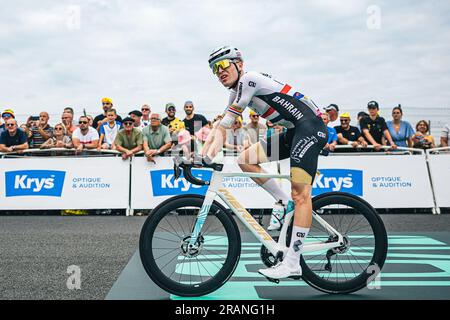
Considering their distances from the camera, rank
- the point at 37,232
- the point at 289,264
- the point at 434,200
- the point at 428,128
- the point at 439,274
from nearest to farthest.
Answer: the point at 289,264, the point at 439,274, the point at 37,232, the point at 434,200, the point at 428,128

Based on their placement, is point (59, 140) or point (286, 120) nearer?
point (286, 120)

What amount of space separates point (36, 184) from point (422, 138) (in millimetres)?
8957

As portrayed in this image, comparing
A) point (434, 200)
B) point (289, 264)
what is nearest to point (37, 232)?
point (289, 264)

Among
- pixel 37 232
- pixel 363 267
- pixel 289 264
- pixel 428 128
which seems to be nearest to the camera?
pixel 289 264

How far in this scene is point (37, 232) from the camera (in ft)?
26.2

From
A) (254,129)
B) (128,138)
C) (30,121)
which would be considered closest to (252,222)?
(254,129)

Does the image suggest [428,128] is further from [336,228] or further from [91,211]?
[336,228]

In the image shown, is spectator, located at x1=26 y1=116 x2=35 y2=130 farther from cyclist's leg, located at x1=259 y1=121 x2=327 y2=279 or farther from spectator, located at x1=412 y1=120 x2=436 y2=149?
cyclist's leg, located at x1=259 y1=121 x2=327 y2=279

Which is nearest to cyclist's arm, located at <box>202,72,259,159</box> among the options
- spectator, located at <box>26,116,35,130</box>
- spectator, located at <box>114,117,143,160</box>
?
spectator, located at <box>114,117,143,160</box>

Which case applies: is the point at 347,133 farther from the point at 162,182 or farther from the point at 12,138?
the point at 12,138

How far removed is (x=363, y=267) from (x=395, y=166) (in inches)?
265

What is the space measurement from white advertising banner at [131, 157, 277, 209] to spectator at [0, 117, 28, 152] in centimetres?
262

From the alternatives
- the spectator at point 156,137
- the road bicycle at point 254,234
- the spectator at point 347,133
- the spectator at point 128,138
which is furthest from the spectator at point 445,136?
the road bicycle at point 254,234

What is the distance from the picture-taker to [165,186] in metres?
10.6
